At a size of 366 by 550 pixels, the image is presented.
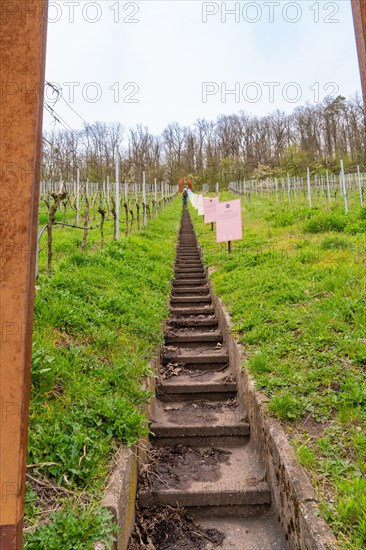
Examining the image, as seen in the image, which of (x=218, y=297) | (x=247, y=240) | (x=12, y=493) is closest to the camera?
(x=12, y=493)

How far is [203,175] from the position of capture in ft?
174

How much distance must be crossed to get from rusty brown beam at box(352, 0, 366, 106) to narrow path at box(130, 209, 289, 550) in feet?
8.57

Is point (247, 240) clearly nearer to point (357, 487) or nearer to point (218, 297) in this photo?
point (218, 297)

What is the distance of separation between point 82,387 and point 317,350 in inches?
85.9

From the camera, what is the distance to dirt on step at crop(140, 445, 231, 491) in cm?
301

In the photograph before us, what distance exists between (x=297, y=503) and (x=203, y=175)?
174 ft

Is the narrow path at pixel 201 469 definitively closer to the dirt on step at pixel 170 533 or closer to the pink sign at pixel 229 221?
the dirt on step at pixel 170 533

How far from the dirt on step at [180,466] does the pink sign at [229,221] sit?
18.6 feet

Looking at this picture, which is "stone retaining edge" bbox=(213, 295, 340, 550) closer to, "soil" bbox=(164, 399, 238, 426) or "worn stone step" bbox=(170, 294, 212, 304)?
"soil" bbox=(164, 399, 238, 426)

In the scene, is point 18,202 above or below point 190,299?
above

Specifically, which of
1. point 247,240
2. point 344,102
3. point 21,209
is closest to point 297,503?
point 21,209

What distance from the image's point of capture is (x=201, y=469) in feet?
10.5

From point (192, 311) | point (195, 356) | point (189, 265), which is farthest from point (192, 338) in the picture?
point (189, 265)

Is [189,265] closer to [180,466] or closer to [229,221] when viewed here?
[229,221]
